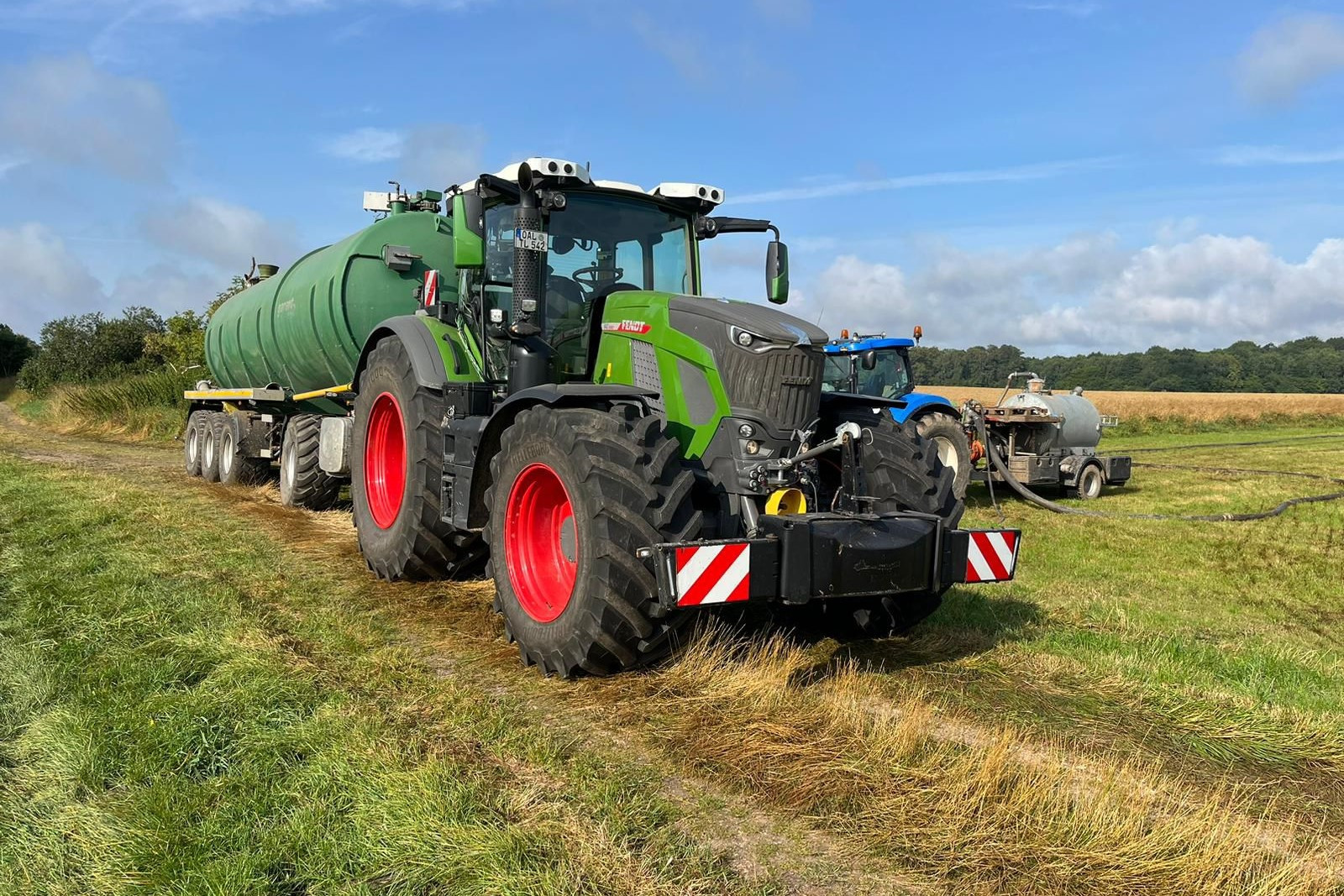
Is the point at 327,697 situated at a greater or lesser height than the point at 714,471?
lesser

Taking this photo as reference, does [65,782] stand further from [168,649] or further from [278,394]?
[278,394]

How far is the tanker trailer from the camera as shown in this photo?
1430cm

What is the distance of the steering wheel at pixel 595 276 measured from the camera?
6.05 metres

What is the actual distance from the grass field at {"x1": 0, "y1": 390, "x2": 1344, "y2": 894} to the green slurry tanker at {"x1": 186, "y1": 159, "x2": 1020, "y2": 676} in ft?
1.32

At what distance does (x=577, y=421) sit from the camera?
15.4ft

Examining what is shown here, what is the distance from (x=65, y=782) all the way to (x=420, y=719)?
1.25 m

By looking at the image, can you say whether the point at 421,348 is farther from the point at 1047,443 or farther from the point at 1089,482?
the point at 1089,482

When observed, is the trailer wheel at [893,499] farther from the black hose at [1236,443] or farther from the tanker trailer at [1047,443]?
the black hose at [1236,443]

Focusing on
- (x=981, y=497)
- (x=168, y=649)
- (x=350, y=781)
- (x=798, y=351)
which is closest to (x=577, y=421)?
(x=798, y=351)

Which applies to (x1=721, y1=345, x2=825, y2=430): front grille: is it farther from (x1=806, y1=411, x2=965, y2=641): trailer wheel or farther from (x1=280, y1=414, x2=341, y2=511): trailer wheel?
(x1=280, y1=414, x2=341, y2=511): trailer wheel

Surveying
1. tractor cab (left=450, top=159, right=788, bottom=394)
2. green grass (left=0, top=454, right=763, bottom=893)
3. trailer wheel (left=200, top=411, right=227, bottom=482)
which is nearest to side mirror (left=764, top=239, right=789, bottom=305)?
tractor cab (left=450, top=159, right=788, bottom=394)

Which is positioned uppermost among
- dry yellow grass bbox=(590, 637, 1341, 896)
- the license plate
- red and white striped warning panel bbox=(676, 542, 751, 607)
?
the license plate

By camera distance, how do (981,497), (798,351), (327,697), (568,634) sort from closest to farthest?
(327,697) → (568,634) → (798,351) → (981,497)

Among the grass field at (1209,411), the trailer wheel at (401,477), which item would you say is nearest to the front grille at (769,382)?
the trailer wheel at (401,477)
